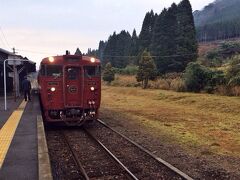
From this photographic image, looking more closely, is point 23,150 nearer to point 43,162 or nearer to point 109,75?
point 43,162

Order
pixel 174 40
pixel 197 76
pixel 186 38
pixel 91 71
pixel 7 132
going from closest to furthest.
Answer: pixel 7 132 < pixel 91 71 < pixel 197 76 < pixel 186 38 < pixel 174 40

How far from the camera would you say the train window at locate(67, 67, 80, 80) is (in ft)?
56.1

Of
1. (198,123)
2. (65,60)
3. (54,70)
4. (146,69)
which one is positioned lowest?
(198,123)

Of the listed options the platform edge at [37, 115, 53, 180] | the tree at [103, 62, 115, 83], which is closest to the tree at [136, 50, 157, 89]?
the tree at [103, 62, 115, 83]

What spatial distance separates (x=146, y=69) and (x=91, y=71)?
34.9m

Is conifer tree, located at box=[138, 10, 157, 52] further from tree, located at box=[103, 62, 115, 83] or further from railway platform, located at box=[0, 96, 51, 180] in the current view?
railway platform, located at box=[0, 96, 51, 180]

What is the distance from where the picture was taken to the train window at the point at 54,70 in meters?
16.9

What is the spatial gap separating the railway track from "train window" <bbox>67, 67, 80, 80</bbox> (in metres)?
2.28

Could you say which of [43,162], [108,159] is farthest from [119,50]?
[43,162]

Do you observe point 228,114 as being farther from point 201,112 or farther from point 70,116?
point 70,116

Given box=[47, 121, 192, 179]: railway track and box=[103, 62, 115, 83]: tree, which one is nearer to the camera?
box=[47, 121, 192, 179]: railway track

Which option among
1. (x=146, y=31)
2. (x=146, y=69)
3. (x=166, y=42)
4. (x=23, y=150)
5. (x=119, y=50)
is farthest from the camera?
(x=119, y=50)

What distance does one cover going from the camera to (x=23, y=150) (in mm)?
10930

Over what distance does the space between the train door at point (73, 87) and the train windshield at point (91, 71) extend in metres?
0.29
